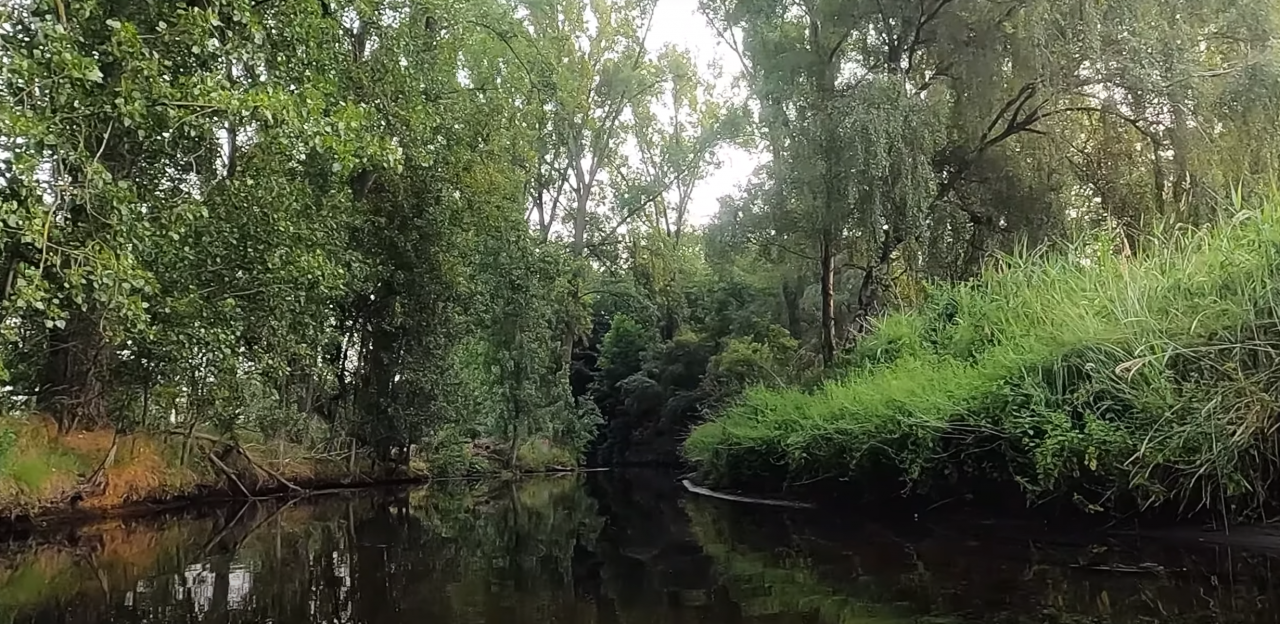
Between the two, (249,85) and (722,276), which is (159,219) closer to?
(249,85)

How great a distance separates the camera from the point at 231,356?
9.45m

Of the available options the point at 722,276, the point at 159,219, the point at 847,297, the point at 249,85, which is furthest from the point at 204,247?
the point at 722,276

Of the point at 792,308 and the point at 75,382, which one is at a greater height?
the point at 792,308

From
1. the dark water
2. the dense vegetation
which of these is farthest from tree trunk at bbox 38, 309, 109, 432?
the dark water

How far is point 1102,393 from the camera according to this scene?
5.76 metres

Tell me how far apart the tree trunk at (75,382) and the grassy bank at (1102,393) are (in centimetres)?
779

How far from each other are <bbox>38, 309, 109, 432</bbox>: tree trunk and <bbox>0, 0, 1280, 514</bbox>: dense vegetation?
4 cm

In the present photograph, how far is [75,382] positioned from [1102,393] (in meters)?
10.2

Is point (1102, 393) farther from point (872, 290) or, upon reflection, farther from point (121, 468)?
point (121, 468)

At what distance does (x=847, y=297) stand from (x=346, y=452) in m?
9.24

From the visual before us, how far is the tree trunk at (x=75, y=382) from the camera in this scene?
32.1 ft

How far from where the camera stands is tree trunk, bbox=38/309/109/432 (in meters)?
9.77

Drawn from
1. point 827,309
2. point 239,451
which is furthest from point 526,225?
point 239,451

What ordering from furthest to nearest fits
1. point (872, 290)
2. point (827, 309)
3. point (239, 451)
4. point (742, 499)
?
point (827, 309), point (872, 290), point (239, 451), point (742, 499)
